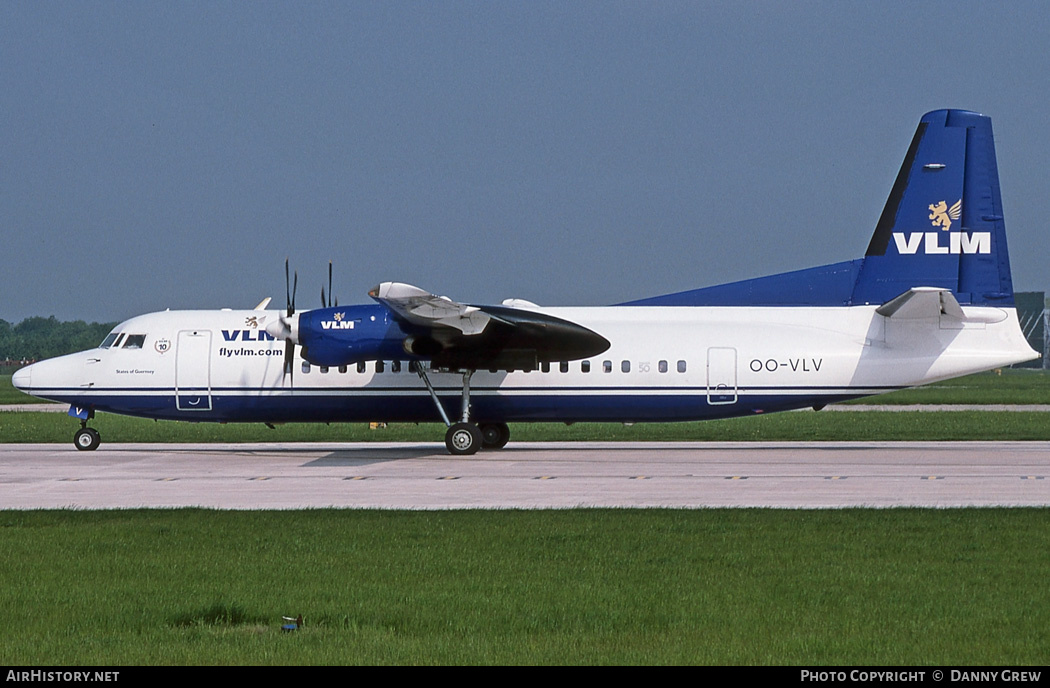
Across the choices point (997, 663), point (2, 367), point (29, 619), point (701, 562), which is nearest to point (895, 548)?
point (701, 562)

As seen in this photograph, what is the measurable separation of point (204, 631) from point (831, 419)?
3748 centimetres

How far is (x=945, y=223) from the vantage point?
25453mm

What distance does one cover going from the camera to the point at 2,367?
173500 mm

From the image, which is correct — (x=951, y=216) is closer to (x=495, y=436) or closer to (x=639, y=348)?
(x=639, y=348)

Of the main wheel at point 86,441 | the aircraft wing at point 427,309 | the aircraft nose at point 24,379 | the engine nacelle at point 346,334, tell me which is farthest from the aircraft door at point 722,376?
the aircraft nose at point 24,379

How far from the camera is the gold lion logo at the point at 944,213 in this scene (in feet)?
83.2

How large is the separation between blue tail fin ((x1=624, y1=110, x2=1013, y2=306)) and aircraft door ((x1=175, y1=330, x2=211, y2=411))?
15206 millimetres

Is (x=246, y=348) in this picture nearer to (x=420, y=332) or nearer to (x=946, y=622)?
(x=420, y=332)

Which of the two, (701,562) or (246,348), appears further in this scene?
(246,348)

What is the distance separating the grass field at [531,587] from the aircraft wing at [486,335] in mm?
8660

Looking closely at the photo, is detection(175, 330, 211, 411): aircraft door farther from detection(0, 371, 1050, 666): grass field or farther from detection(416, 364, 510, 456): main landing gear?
detection(0, 371, 1050, 666): grass field

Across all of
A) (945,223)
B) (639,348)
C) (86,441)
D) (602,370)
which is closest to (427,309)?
(602,370)

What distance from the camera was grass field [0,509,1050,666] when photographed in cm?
839

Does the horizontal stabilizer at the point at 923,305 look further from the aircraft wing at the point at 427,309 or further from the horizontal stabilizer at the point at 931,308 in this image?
the aircraft wing at the point at 427,309
